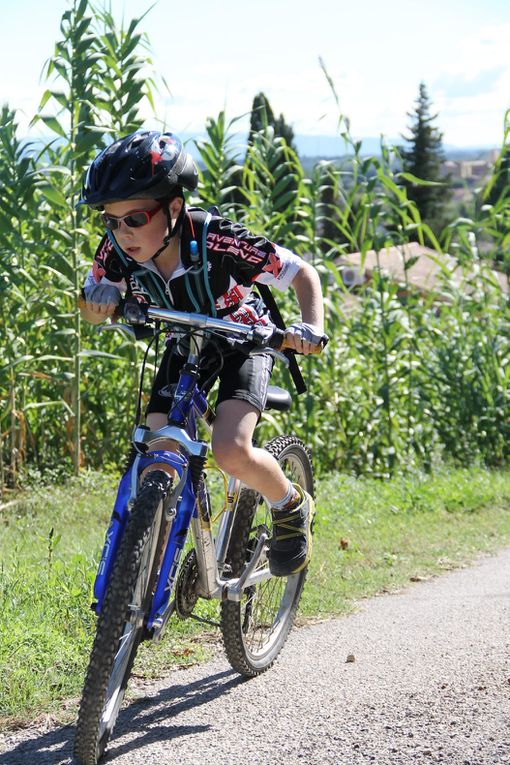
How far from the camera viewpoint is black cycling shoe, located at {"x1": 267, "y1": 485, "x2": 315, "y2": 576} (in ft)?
14.2

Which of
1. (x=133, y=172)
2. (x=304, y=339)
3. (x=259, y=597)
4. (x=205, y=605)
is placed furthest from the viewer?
(x=205, y=605)

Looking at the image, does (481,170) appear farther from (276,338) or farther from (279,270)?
(276,338)

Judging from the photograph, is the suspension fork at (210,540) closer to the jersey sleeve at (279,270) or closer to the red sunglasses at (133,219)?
the jersey sleeve at (279,270)

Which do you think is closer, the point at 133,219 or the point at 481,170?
the point at 133,219

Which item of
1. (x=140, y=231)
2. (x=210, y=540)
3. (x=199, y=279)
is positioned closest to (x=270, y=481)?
(x=210, y=540)

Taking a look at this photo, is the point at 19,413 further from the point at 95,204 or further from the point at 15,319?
the point at 95,204

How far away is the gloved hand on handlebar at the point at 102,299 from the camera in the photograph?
12.6 ft

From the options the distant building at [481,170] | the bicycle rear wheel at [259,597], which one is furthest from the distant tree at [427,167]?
the bicycle rear wheel at [259,597]

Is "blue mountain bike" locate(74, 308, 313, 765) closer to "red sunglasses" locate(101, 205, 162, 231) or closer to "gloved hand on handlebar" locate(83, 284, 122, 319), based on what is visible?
"gloved hand on handlebar" locate(83, 284, 122, 319)

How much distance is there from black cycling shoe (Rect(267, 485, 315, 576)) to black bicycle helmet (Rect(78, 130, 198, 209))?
1376 millimetres

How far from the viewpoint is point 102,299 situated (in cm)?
382

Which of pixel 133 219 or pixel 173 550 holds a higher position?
pixel 133 219

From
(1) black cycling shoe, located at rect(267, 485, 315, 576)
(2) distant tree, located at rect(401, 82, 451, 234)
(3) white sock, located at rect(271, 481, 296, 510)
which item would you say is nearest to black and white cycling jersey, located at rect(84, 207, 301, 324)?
(3) white sock, located at rect(271, 481, 296, 510)

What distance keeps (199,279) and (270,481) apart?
806mm
